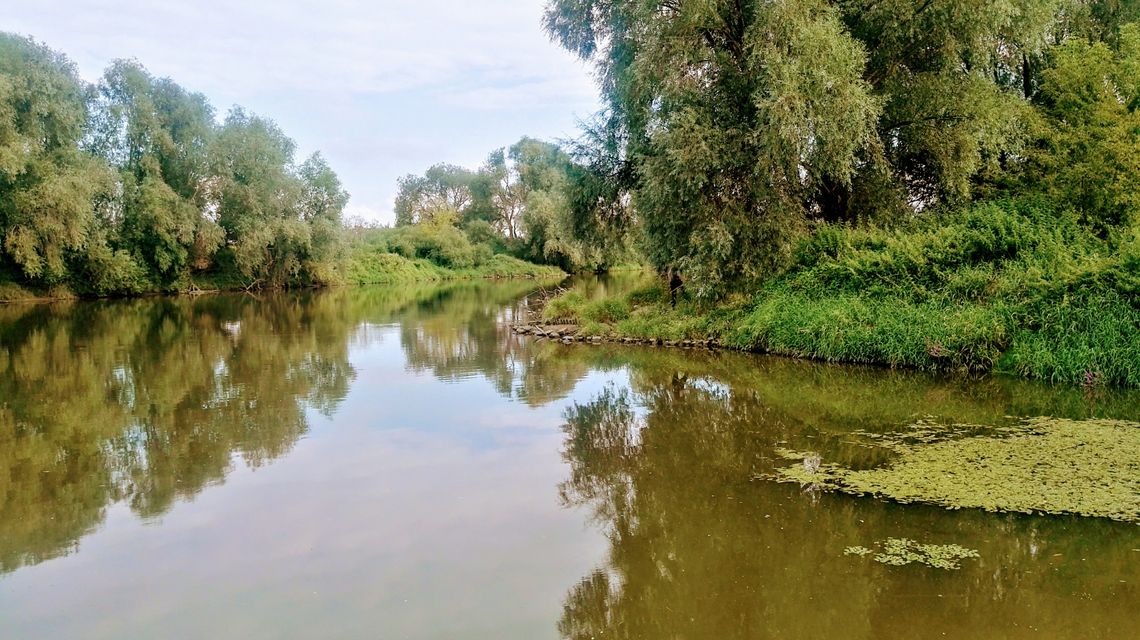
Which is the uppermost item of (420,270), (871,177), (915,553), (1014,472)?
(871,177)

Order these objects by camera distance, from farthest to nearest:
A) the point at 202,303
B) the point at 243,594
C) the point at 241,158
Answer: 1. the point at 241,158
2. the point at 202,303
3. the point at 243,594

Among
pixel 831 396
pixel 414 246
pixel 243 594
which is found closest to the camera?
pixel 243 594

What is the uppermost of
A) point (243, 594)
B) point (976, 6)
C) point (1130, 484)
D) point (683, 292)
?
point (976, 6)

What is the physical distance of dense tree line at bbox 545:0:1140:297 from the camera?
1625 centimetres

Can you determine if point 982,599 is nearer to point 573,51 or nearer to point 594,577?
point 594,577

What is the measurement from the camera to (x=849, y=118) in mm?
16312

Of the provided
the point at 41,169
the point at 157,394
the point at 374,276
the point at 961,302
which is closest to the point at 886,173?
the point at 961,302

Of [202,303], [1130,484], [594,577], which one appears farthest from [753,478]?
[202,303]

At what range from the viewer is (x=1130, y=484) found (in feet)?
24.6

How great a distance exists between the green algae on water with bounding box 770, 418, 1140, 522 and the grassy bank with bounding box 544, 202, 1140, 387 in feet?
12.0

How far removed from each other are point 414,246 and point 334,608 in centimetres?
6933

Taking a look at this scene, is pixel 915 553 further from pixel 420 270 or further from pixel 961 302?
pixel 420 270

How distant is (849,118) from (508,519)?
504 inches

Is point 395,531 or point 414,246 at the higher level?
point 414,246
